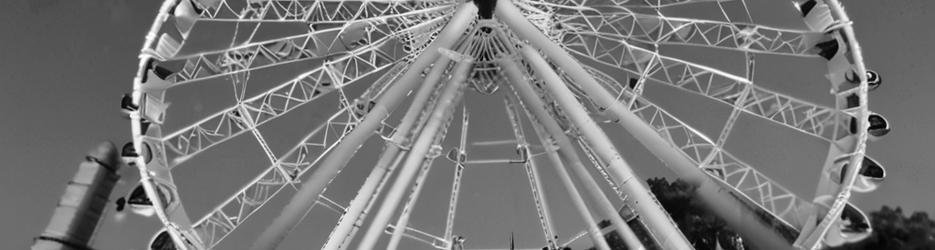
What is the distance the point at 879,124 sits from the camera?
18.8m

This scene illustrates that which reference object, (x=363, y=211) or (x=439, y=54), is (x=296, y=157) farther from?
(x=439, y=54)

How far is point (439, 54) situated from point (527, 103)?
4021mm

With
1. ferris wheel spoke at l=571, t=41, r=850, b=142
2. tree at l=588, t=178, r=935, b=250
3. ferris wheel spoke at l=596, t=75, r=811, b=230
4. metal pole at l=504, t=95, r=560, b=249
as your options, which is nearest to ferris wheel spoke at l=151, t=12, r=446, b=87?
metal pole at l=504, t=95, r=560, b=249

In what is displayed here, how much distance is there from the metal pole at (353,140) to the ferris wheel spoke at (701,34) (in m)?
3.61

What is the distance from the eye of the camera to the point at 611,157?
18.4 meters

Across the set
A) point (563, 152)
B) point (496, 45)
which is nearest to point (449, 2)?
point (496, 45)

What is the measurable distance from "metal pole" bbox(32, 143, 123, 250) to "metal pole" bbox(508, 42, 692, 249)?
25663 mm

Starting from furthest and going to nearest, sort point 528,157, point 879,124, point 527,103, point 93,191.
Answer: point 93,191
point 528,157
point 527,103
point 879,124

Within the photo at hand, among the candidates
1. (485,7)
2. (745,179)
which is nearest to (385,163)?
(485,7)

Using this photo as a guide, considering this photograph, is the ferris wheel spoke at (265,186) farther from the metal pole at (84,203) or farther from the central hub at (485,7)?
the metal pole at (84,203)

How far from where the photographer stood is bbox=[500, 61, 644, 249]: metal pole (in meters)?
22.8

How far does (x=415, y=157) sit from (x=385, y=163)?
3.53 feet

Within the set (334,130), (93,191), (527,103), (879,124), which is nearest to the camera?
(879,124)

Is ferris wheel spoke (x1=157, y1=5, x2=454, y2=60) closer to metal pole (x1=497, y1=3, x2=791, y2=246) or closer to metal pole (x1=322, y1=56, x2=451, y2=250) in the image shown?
metal pole (x1=322, y1=56, x2=451, y2=250)
